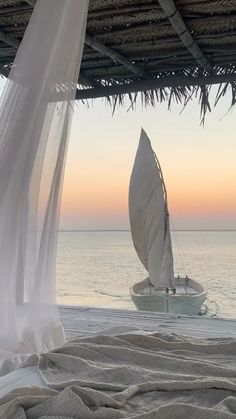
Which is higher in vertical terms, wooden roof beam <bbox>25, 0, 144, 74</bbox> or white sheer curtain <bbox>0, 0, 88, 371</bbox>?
wooden roof beam <bbox>25, 0, 144, 74</bbox>

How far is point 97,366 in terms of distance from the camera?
50.4 inches

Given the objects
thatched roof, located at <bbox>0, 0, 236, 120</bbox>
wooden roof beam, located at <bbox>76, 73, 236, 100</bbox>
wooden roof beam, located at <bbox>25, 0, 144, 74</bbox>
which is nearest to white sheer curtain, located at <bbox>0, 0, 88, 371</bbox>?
thatched roof, located at <bbox>0, 0, 236, 120</bbox>

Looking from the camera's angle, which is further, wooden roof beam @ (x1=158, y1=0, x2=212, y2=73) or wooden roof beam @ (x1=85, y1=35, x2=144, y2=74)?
wooden roof beam @ (x1=85, y1=35, x2=144, y2=74)

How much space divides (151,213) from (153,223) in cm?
12

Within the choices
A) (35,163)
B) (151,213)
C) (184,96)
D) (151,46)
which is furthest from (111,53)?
(151,213)

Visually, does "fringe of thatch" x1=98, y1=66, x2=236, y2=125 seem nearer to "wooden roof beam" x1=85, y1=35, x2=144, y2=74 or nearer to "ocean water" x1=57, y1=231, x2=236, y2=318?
"wooden roof beam" x1=85, y1=35, x2=144, y2=74

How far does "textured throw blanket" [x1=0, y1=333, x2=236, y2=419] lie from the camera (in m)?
0.97

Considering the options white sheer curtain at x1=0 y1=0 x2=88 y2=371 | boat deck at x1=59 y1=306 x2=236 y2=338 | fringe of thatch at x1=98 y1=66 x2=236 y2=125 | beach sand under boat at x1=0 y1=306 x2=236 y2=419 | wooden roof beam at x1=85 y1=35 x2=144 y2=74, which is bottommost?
boat deck at x1=59 y1=306 x2=236 y2=338

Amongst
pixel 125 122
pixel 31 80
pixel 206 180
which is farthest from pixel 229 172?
pixel 31 80

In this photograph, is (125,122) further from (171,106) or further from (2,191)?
(2,191)

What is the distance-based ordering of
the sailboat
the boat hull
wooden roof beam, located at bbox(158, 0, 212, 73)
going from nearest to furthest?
wooden roof beam, located at bbox(158, 0, 212, 73) < the sailboat < the boat hull

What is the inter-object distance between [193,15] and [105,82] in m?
0.82

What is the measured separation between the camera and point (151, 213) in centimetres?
581

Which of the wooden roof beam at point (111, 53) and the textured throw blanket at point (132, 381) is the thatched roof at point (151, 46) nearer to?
the wooden roof beam at point (111, 53)
